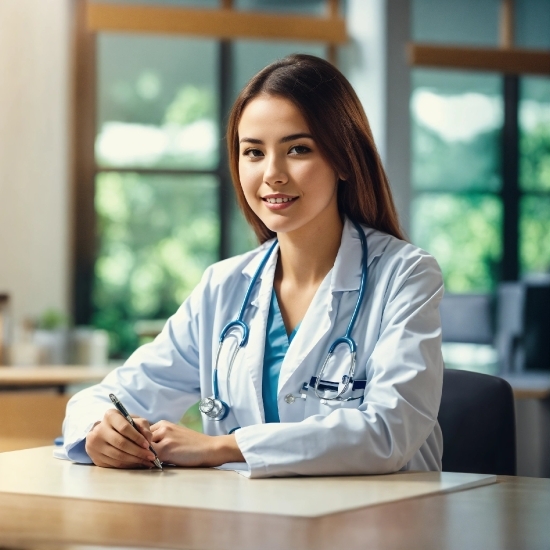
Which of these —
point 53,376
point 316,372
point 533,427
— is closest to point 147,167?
point 53,376

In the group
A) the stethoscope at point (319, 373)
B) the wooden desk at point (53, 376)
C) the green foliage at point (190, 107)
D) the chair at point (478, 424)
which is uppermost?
the green foliage at point (190, 107)

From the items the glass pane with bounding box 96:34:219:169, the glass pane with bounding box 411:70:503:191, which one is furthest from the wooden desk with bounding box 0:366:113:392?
the glass pane with bounding box 411:70:503:191

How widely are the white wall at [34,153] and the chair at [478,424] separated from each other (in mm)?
4587

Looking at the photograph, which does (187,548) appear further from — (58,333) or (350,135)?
(58,333)

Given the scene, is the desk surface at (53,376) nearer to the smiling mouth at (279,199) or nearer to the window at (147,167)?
the smiling mouth at (279,199)

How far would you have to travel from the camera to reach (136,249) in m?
6.46

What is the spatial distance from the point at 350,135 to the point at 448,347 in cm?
540

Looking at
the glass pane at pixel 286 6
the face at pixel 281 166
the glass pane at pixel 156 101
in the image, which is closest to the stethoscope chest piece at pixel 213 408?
the face at pixel 281 166

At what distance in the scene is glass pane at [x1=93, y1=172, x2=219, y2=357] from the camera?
646 cm

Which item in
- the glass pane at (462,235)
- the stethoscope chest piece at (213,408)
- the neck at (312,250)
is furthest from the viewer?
the glass pane at (462,235)

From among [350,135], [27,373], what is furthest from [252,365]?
[27,373]

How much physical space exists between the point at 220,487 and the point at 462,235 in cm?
613

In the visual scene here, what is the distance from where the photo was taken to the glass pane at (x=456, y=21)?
6.93m

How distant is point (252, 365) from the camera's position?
171 centimetres
